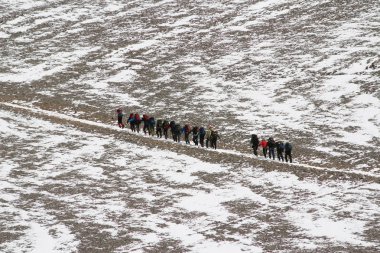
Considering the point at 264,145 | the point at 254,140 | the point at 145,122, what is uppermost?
the point at 145,122

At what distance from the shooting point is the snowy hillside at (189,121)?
33.9 meters

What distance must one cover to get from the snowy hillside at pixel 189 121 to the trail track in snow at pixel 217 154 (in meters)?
Result: 0.16

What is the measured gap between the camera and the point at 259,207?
36.1 m

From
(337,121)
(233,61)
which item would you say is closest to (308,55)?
(233,61)

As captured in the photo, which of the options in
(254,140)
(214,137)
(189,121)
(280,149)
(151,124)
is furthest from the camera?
(189,121)

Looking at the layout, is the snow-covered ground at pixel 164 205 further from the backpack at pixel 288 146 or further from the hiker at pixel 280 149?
the backpack at pixel 288 146


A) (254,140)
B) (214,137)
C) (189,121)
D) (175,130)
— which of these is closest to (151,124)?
(175,130)

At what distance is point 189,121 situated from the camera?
5428cm

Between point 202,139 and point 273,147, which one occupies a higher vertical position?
point 202,139

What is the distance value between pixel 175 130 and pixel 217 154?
12.9ft

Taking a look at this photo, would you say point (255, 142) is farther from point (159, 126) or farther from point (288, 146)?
point (159, 126)

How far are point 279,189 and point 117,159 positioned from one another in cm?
1127

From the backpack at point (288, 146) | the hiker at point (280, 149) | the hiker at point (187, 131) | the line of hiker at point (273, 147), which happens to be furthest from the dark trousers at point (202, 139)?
the backpack at point (288, 146)

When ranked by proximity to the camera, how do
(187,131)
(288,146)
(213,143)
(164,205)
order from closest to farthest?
(164,205), (288,146), (213,143), (187,131)
